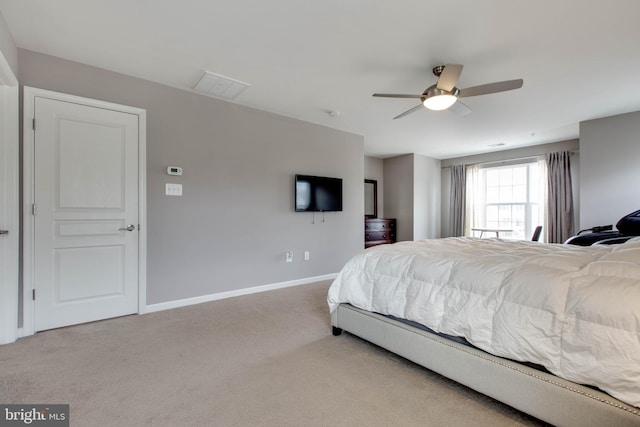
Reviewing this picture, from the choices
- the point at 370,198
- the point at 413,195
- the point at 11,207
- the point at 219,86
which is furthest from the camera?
the point at 370,198

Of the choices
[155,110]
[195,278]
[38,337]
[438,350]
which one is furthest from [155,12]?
A: [438,350]

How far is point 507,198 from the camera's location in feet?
20.4

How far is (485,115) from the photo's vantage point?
4066 millimetres

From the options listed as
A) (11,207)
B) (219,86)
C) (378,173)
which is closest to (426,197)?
(378,173)

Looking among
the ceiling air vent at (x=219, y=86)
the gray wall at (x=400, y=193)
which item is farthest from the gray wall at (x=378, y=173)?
the ceiling air vent at (x=219, y=86)

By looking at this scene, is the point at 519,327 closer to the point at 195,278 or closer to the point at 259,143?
the point at 195,278

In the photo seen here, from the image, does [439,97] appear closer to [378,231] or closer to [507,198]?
[378,231]

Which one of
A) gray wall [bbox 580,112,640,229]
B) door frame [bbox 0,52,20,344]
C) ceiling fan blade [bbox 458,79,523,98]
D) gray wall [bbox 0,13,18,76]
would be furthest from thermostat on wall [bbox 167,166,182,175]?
gray wall [bbox 580,112,640,229]

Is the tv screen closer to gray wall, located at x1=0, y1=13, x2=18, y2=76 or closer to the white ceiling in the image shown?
the white ceiling

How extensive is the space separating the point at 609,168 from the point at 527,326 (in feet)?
13.3

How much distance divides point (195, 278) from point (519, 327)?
312 cm

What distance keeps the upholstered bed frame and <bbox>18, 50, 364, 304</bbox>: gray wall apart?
2169 millimetres

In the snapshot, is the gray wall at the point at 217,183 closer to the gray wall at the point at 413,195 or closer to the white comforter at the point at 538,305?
the white comforter at the point at 538,305

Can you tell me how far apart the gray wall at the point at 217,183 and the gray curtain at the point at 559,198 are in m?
4.06
